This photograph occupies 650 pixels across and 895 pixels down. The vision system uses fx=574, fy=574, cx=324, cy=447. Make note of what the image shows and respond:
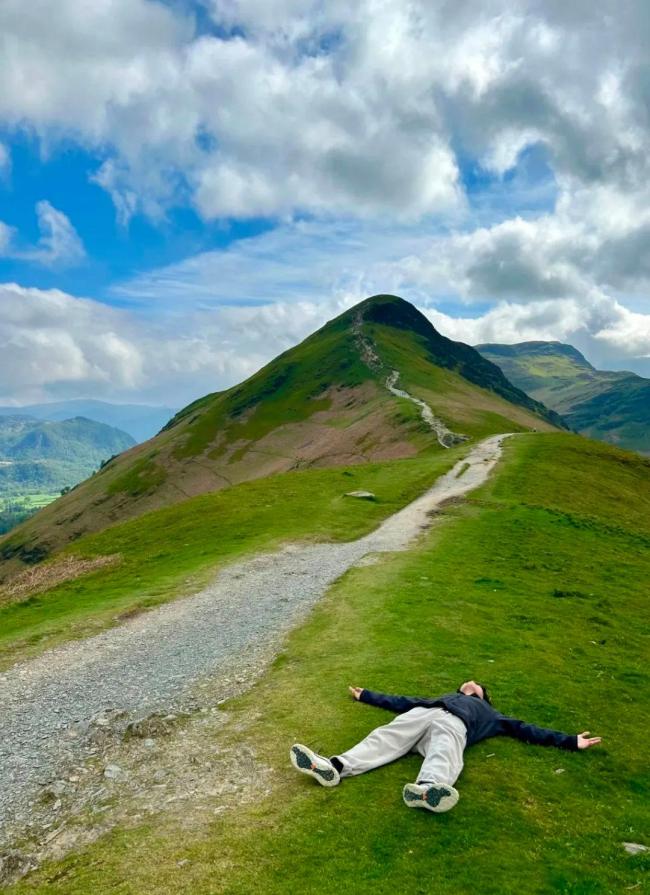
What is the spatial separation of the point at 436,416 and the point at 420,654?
92.3 metres

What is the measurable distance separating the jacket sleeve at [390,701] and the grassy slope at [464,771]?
0.89 ft

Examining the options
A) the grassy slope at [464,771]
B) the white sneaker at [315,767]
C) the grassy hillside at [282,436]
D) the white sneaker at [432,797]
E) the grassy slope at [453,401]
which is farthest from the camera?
the grassy hillside at [282,436]

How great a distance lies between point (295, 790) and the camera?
40.1ft

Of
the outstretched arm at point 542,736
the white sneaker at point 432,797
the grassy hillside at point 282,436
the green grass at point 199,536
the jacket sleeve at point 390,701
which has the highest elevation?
the grassy hillside at point 282,436

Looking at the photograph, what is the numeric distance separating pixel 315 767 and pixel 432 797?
2.50 m

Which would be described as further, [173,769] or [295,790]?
[173,769]

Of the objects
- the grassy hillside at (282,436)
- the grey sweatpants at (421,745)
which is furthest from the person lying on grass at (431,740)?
the grassy hillside at (282,436)

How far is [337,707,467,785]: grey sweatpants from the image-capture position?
40.3ft

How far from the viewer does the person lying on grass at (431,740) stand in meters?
11.8

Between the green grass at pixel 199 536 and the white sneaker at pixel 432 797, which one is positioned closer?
the white sneaker at pixel 432 797

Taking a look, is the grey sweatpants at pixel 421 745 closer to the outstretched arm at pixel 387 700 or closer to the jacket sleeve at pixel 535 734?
the outstretched arm at pixel 387 700

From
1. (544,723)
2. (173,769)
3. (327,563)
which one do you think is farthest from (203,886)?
(327,563)

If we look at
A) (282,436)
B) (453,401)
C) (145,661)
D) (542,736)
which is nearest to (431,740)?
(542,736)

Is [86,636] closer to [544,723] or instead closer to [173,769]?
[173,769]
